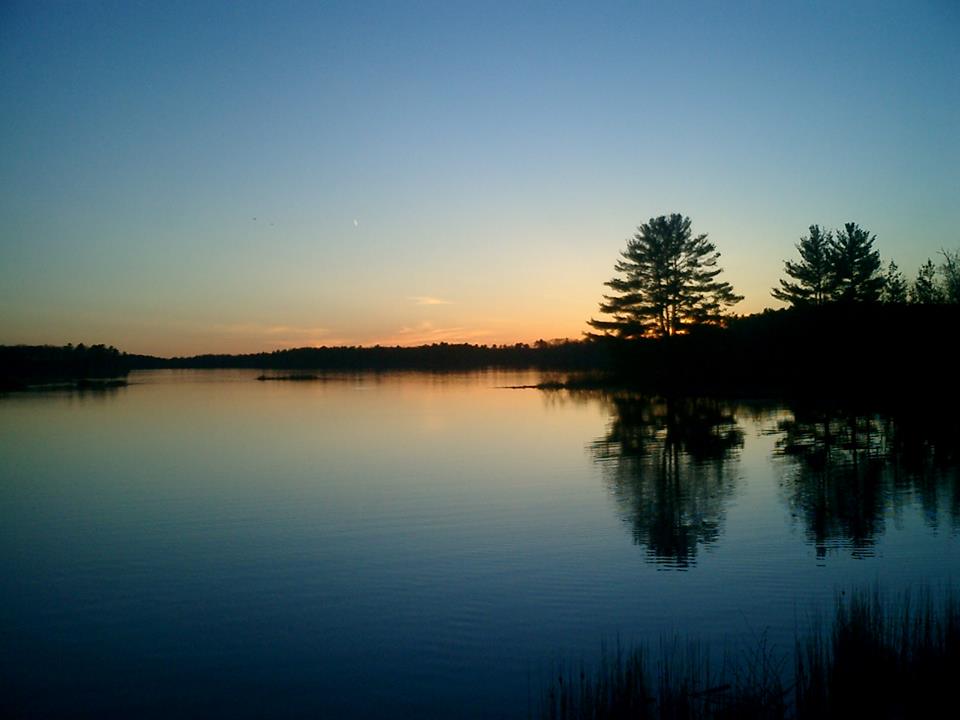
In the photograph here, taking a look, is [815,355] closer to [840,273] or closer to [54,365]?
[840,273]

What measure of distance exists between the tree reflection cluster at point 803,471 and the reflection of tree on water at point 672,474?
0.03 meters

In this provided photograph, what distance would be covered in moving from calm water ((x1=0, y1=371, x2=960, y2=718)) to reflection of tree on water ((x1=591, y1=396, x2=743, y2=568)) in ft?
0.33

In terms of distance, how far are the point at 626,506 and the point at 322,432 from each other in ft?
60.9

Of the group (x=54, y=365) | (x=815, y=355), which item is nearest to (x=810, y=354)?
(x=815, y=355)

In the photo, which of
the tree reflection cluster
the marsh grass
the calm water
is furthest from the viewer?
the tree reflection cluster

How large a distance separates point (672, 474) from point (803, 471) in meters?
3.26

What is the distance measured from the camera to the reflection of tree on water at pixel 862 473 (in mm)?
12445

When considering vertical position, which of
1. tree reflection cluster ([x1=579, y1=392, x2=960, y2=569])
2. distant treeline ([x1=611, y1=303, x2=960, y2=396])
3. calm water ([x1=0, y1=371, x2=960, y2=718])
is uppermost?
distant treeline ([x1=611, y1=303, x2=960, y2=396])

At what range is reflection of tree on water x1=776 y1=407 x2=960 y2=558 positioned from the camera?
40.8ft

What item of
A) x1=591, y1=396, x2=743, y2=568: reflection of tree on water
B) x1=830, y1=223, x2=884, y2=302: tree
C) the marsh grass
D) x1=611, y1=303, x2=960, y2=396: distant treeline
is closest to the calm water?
x1=591, y1=396, x2=743, y2=568: reflection of tree on water

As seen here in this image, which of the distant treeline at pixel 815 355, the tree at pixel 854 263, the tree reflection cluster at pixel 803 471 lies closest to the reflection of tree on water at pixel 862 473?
the tree reflection cluster at pixel 803 471

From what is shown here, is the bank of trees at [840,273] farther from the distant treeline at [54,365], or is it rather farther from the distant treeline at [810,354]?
the distant treeline at [54,365]

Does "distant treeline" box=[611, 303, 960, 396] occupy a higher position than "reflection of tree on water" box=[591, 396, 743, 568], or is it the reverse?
"distant treeline" box=[611, 303, 960, 396]

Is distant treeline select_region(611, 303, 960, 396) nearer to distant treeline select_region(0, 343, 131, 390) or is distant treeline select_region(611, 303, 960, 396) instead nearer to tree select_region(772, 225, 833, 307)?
tree select_region(772, 225, 833, 307)
